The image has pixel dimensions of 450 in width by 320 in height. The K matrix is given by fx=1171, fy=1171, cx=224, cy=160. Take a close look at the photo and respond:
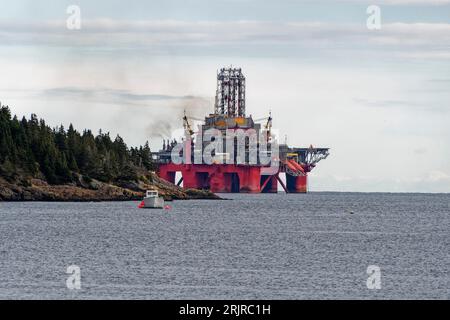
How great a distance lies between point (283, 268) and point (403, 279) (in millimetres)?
9686

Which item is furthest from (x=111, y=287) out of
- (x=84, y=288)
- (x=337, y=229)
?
(x=337, y=229)

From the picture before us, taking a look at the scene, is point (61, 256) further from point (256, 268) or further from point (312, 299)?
point (312, 299)

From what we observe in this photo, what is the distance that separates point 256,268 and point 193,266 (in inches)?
181

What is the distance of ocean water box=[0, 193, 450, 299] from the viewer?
70000 millimetres

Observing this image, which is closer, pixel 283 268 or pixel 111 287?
pixel 111 287

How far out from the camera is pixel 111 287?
7062 centimetres

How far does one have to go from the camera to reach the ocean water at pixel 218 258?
230 ft

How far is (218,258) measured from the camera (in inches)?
3590

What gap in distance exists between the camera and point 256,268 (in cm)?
8312
